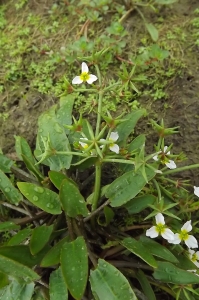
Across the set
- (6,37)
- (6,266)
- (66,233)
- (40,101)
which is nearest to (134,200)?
(66,233)

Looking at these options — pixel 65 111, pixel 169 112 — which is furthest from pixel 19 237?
pixel 169 112

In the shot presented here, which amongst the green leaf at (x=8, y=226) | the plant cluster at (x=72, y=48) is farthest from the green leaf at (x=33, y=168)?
the plant cluster at (x=72, y=48)

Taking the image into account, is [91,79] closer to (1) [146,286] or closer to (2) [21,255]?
(2) [21,255]

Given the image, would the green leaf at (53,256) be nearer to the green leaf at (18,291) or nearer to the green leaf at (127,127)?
the green leaf at (18,291)

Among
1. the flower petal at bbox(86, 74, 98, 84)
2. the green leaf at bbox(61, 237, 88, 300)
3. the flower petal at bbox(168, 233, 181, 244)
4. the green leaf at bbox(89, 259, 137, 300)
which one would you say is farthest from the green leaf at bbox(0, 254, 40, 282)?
the flower petal at bbox(86, 74, 98, 84)

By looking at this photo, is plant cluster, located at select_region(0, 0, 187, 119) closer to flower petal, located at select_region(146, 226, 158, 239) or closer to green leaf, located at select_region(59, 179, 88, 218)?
green leaf, located at select_region(59, 179, 88, 218)

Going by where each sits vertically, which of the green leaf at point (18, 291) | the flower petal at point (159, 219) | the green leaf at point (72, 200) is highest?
the green leaf at point (72, 200)
